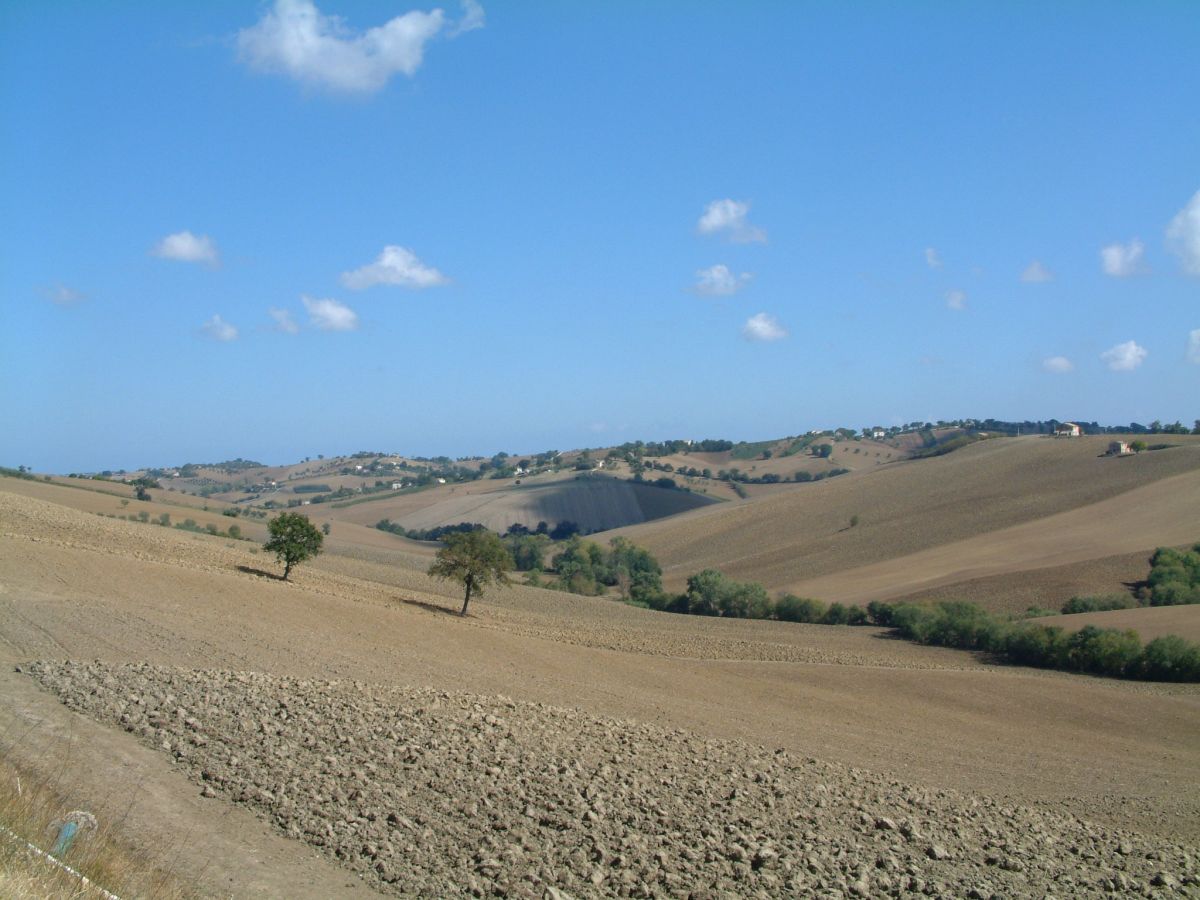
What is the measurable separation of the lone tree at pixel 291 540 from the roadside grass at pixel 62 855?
35.4 meters

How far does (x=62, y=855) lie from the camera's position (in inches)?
313

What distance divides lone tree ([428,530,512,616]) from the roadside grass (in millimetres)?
36694

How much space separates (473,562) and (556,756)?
3252 cm

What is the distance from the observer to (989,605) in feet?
179

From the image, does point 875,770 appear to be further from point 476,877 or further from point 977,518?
point 977,518

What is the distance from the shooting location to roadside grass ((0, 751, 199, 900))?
699 cm

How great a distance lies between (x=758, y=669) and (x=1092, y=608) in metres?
23.1

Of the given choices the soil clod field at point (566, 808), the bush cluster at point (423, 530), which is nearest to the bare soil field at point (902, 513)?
the bush cluster at point (423, 530)

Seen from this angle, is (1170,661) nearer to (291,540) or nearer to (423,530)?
(291,540)

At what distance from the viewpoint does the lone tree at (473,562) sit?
158ft

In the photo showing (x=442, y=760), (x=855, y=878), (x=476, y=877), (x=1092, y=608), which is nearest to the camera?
(x=476, y=877)

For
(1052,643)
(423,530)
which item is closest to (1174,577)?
(1052,643)

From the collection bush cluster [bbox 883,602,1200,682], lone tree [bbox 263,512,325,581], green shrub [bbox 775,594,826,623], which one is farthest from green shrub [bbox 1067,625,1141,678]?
lone tree [bbox 263,512,325,581]

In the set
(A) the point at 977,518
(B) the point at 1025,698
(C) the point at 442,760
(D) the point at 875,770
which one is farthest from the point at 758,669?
(A) the point at 977,518
